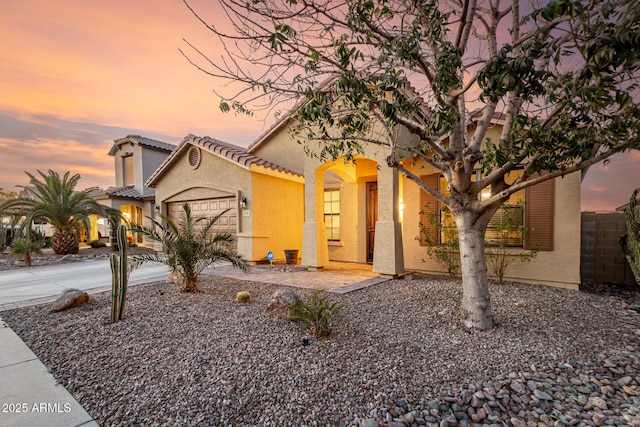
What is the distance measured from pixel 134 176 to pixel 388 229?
1832 cm

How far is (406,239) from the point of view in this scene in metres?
8.73

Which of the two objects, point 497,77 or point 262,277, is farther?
point 262,277

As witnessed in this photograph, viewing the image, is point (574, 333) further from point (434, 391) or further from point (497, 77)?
point (497, 77)

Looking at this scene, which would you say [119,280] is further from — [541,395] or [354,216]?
[354,216]

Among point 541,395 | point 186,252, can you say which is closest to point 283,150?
point 186,252

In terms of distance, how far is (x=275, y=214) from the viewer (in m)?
10.6

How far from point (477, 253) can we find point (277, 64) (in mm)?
4186

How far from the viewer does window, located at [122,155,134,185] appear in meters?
19.4

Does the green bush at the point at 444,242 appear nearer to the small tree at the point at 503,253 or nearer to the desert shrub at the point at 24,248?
the small tree at the point at 503,253

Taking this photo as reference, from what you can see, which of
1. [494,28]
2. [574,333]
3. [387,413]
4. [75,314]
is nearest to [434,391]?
[387,413]

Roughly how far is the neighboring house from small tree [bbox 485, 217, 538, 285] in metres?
17.8

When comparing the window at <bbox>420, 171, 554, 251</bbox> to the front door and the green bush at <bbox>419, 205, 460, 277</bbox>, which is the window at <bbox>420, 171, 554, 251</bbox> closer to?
the green bush at <bbox>419, 205, 460, 277</bbox>

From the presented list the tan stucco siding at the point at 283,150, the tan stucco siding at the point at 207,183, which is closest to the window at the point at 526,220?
the tan stucco siding at the point at 283,150

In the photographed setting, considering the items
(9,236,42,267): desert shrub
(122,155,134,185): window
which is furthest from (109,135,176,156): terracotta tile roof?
(9,236,42,267): desert shrub
